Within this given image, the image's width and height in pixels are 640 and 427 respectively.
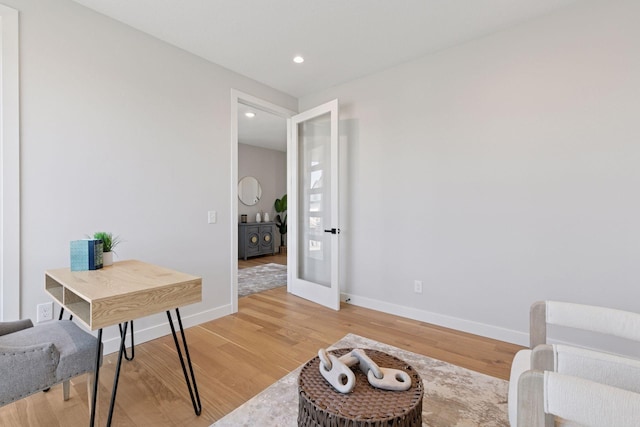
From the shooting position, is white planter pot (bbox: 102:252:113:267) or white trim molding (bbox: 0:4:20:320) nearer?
white trim molding (bbox: 0:4:20:320)

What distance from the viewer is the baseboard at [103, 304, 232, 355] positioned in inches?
90.5

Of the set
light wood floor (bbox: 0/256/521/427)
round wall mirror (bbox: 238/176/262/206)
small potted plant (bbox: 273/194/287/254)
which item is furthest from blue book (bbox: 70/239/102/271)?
small potted plant (bbox: 273/194/287/254)

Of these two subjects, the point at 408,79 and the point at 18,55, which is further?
the point at 408,79

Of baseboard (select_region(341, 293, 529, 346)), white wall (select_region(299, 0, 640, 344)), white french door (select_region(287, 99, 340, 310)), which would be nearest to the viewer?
white wall (select_region(299, 0, 640, 344))

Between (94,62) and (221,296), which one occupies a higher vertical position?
(94,62)

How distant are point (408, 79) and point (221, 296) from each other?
10.1 feet

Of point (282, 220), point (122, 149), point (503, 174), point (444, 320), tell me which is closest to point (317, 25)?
point (122, 149)

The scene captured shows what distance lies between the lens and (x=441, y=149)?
9.30 feet

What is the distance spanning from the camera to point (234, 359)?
2.21 meters

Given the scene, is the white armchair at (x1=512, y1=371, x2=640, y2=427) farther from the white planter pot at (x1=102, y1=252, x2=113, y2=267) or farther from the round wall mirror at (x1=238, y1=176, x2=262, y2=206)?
the round wall mirror at (x1=238, y1=176, x2=262, y2=206)

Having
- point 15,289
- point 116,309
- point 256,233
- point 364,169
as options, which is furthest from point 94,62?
point 256,233

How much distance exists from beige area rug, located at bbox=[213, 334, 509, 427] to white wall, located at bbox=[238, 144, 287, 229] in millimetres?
5423

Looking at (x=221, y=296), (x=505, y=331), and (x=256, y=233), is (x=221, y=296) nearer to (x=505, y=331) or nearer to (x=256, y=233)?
(x=505, y=331)

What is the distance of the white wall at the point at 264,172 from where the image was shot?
22.3 feet
